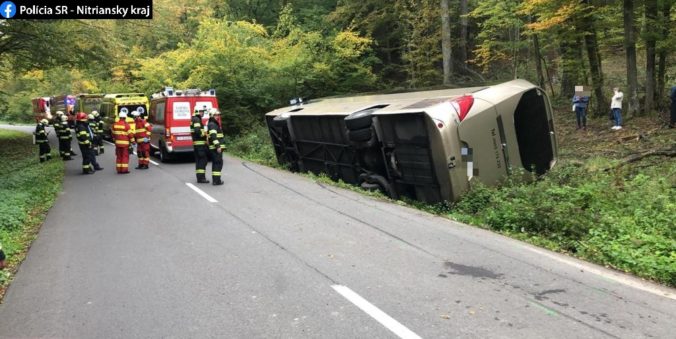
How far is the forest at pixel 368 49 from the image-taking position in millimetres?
18748

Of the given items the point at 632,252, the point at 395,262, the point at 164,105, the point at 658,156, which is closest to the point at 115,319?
the point at 395,262

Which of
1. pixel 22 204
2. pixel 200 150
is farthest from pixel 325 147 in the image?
pixel 22 204

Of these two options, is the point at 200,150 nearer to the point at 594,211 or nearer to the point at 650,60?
the point at 594,211

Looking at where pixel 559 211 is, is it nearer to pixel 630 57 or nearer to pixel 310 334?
pixel 310 334

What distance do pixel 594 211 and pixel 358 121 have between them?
4.68 meters

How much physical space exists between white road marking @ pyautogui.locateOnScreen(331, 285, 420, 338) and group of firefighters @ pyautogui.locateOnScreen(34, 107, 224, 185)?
7621mm

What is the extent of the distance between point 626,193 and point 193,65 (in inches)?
847

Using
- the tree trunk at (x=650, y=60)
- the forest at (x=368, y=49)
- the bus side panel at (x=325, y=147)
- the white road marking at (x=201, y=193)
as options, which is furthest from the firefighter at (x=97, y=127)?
the tree trunk at (x=650, y=60)

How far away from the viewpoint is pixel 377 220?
339 inches

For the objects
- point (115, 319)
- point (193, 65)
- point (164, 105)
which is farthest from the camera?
point (193, 65)

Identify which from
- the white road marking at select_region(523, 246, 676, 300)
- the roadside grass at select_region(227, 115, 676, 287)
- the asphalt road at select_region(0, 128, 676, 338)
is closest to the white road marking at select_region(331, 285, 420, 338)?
the asphalt road at select_region(0, 128, 676, 338)

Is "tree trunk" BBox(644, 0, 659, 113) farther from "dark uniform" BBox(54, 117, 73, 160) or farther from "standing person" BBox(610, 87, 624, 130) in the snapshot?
"dark uniform" BBox(54, 117, 73, 160)

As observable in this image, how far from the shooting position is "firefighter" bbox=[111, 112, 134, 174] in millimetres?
14867

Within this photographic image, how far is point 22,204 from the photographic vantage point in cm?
994
